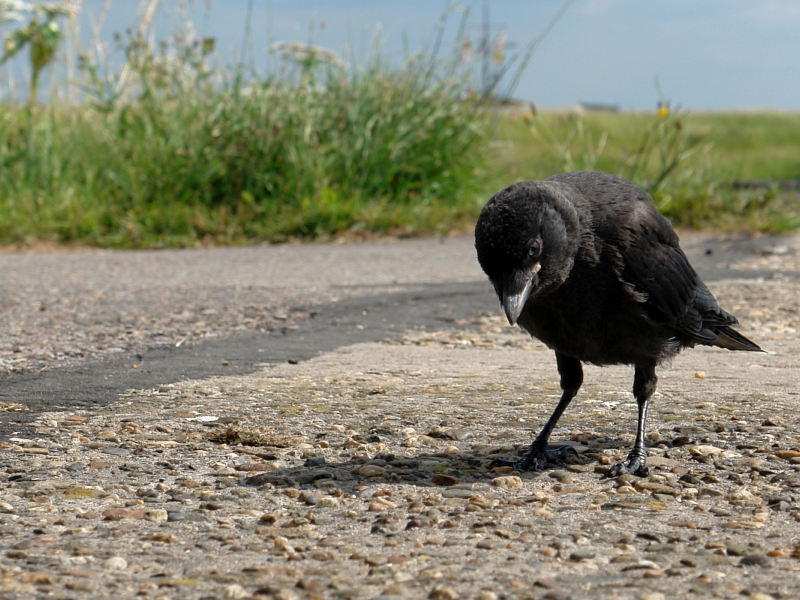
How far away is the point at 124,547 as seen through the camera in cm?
226

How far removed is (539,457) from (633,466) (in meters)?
0.31

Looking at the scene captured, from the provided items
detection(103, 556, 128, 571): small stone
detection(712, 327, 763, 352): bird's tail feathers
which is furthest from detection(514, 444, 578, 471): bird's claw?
detection(103, 556, 128, 571): small stone

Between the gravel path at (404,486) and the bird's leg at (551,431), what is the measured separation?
0.06m

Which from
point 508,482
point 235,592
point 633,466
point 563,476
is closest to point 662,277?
point 633,466

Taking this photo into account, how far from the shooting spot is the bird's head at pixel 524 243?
262cm

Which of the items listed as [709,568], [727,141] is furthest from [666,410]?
[727,141]

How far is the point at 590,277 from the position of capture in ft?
9.32

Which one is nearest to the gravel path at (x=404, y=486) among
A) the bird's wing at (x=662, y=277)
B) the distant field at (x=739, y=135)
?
the bird's wing at (x=662, y=277)

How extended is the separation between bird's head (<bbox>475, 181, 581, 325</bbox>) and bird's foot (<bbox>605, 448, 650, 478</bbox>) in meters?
0.64

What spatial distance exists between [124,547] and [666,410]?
2.20 meters

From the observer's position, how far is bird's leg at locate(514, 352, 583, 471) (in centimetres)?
301

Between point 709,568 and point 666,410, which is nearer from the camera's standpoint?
point 709,568

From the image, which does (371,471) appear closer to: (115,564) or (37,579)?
(115,564)

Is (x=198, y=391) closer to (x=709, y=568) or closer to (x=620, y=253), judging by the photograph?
(x=620, y=253)
